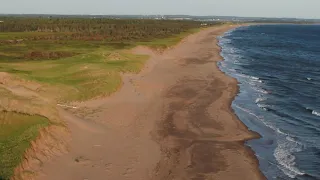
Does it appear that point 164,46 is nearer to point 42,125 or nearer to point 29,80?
point 29,80

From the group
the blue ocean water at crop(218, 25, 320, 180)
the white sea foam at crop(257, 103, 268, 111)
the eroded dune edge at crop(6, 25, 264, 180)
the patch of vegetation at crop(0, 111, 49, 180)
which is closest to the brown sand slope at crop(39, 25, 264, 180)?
the eroded dune edge at crop(6, 25, 264, 180)

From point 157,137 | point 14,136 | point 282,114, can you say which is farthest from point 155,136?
point 282,114

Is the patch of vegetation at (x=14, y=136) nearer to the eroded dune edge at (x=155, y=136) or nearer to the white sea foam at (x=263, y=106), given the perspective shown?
the eroded dune edge at (x=155, y=136)

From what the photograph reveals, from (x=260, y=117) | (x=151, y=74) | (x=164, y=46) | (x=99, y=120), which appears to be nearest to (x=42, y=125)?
(x=99, y=120)

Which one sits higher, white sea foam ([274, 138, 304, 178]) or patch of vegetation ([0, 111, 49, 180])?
patch of vegetation ([0, 111, 49, 180])

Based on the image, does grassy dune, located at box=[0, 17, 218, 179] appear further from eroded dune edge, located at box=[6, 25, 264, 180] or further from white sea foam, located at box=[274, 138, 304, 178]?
white sea foam, located at box=[274, 138, 304, 178]

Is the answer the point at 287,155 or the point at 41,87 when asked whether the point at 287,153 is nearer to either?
the point at 287,155
